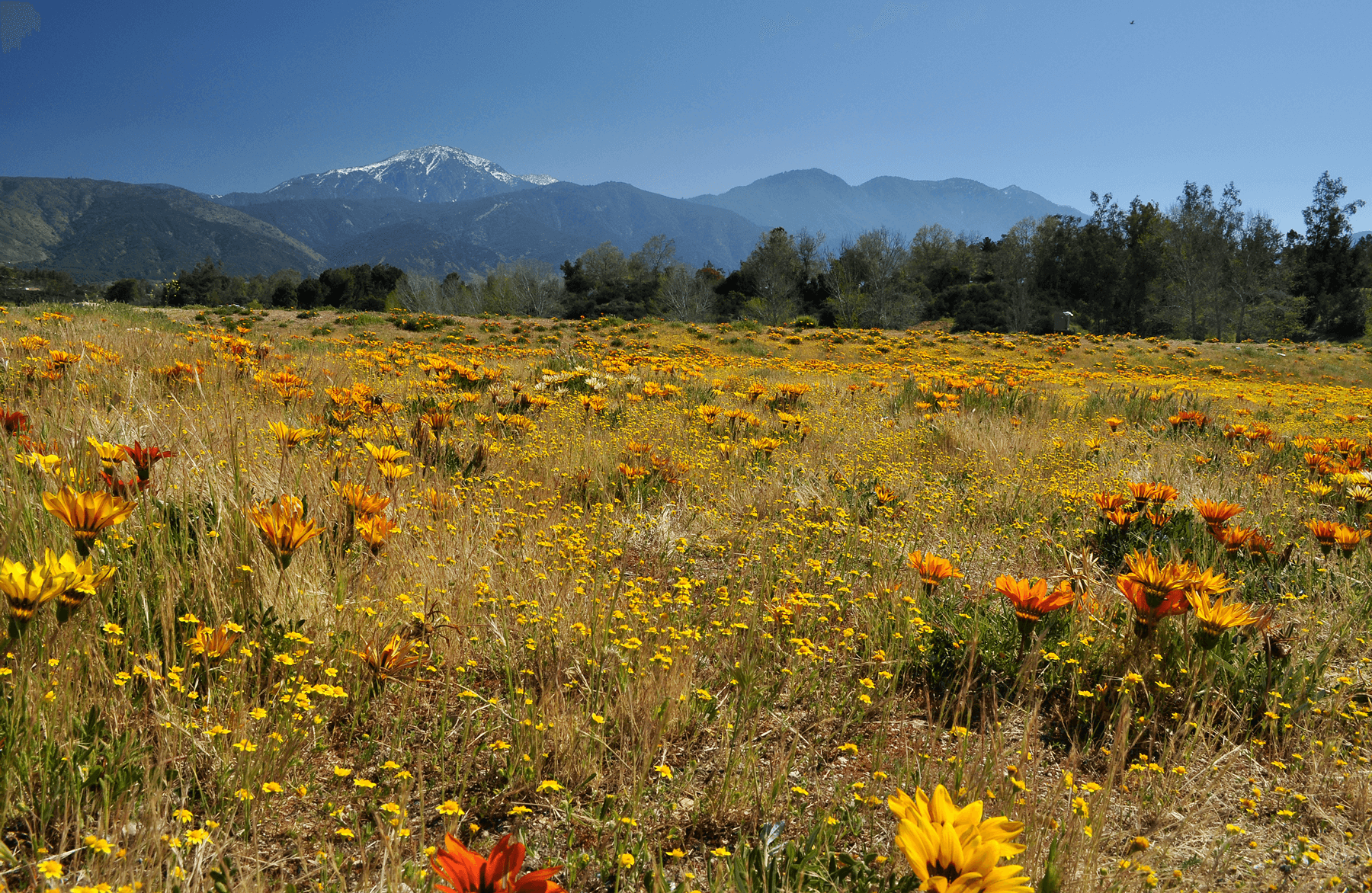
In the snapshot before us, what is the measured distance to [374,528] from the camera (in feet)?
6.78

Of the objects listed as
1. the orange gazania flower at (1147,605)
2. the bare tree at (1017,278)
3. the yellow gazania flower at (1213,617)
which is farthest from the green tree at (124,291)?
the yellow gazania flower at (1213,617)

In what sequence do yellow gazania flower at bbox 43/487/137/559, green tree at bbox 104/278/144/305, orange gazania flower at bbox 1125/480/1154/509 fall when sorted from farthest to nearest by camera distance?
green tree at bbox 104/278/144/305 < orange gazania flower at bbox 1125/480/1154/509 < yellow gazania flower at bbox 43/487/137/559

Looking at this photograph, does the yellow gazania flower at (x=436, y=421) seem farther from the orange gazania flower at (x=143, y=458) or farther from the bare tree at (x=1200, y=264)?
the bare tree at (x=1200, y=264)

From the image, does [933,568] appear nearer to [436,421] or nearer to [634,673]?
[634,673]

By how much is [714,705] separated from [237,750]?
4.01ft

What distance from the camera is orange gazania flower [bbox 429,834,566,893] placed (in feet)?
2.86

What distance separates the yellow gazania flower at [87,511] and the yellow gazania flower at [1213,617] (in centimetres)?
285

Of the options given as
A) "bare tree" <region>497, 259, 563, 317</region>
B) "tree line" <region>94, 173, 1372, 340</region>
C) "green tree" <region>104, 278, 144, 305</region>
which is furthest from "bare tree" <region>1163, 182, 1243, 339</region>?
"green tree" <region>104, 278, 144, 305</region>

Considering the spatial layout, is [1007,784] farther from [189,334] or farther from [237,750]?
[189,334]

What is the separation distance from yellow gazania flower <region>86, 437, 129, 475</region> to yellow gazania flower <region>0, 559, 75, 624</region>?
34.2 inches

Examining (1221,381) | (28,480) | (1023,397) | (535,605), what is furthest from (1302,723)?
(1221,381)

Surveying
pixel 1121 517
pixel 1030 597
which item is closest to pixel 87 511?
pixel 1030 597

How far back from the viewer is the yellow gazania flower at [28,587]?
1.21 meters

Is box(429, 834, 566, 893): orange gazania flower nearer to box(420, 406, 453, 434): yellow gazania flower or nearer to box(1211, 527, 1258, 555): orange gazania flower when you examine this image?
box(1211, 527, 1258, 555): orange gazania flower
